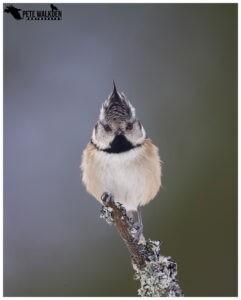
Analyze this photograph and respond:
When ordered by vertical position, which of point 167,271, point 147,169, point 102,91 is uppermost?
point 102,91

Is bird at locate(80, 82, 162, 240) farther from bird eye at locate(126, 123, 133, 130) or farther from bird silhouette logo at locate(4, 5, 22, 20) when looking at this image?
bird silhouette logo at locate(4, 5, 22, 20)

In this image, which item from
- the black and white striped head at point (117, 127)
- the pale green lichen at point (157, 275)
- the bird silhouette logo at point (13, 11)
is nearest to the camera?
the pale green lichen at point (157, 275)

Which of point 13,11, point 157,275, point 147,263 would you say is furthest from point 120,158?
point 13,11

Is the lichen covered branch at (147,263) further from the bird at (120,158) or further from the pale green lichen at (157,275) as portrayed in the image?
the bird at (120,158)

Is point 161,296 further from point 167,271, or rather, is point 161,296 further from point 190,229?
point 190,229

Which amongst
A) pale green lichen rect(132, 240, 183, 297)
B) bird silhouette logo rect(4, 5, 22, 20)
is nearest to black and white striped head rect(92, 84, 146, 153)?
pale green lichen rect(132, 240, 183, 297)

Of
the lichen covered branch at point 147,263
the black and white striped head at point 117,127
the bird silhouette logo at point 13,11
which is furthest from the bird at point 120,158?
the bird silhouette logo at point 13,11

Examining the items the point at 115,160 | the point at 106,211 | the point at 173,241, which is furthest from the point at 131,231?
the point at 173,241
